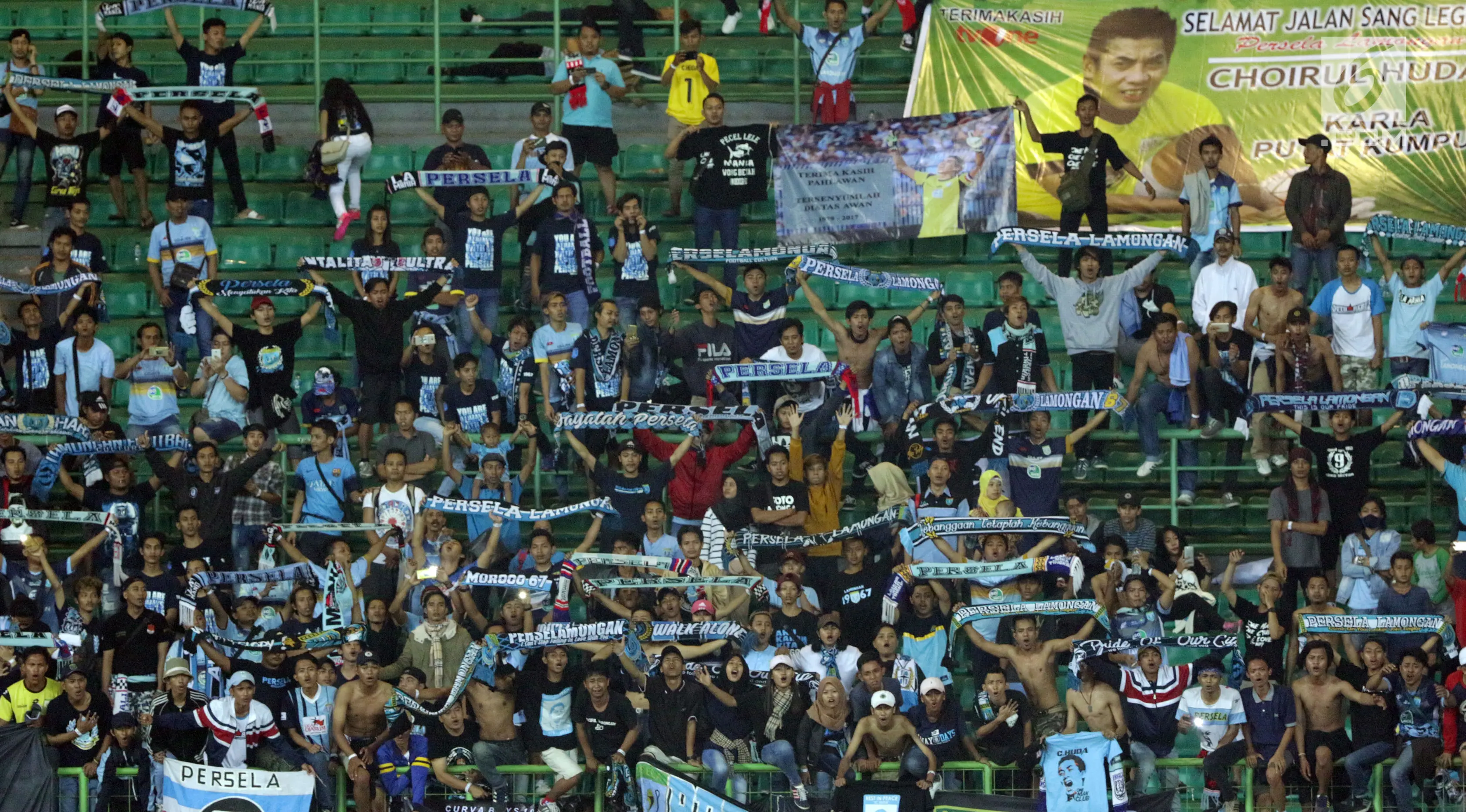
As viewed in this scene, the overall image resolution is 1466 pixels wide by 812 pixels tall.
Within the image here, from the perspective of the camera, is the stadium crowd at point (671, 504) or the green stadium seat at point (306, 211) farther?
the green stadium seat at point (306, 211)

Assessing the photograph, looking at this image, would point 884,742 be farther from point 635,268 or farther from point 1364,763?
point 635,268

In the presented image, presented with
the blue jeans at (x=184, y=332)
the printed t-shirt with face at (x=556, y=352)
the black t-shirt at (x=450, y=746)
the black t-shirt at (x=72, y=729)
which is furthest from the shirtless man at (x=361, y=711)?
the blue jeans at (x=184, y=332)

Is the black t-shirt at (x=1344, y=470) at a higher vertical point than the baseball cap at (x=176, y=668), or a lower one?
higher

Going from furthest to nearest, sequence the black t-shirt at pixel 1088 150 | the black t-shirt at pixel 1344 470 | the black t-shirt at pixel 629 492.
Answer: the black t-shirt at pixel 1088 150 → the black t-shirt at pixel 629 492 → the black t-shirt at pixel 1344 470

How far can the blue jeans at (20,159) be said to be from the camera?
2066 cm

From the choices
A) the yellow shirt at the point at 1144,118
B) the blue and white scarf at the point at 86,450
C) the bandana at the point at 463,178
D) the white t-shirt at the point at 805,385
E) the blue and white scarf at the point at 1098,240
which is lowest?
the blue and white scarf at the point at 86,450

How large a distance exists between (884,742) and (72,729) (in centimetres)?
565

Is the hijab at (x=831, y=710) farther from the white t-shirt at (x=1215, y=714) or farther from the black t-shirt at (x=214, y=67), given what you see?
the black t-shirt at (x=214, y=67)

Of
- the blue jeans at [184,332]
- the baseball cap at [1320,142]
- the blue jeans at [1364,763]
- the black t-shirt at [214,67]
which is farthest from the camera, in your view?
the black t-shirt at [214,67]

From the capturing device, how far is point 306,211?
2141 cm

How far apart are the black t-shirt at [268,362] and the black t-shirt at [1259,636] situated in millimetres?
7621

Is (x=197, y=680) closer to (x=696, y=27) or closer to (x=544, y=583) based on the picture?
(x=544, y=583)

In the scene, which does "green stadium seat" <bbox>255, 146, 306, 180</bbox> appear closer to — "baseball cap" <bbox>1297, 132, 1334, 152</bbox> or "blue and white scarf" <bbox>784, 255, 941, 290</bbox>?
"blue and white scarf" <bbox>784, 255, 941, 290</bbox>

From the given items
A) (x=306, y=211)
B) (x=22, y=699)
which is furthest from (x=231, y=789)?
(x=306, y=211)
